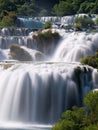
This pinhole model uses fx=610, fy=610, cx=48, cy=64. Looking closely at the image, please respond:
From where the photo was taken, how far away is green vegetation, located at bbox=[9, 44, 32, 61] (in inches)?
2104

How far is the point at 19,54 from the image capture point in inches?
2105

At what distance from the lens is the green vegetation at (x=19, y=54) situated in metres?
53.4

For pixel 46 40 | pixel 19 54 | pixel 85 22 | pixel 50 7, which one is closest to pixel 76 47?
pixel 46 40

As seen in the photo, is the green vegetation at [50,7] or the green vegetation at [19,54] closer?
the green vegetation at [19,54]

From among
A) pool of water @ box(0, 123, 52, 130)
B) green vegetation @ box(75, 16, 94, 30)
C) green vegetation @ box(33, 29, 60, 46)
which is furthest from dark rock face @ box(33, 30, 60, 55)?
pool of water @ box(0, 123, 52, 130)

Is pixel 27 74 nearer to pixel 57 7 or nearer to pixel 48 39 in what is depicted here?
pixel 48 39

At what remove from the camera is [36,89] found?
40.6 meters

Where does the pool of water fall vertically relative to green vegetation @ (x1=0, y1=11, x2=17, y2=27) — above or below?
below

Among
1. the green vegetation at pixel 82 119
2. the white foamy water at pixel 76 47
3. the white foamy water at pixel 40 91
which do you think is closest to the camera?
the green vegetation at pixel 82 119

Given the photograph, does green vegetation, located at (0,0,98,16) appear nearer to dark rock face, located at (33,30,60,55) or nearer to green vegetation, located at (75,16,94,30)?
green vegetation, located at (75,16,94,30)

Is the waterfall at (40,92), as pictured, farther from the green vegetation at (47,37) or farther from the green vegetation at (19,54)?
the green vegetation at (47,37)

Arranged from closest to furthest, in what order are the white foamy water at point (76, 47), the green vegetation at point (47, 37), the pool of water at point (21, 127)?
the pool of water at point (21, 127), the white foamy water at point (76, 47), the green vegetation at point (47, 37)

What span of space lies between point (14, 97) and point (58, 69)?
149 inches

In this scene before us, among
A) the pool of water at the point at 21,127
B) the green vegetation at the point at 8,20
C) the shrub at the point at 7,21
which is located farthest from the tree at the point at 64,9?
the pool of water at the point at 21,127
